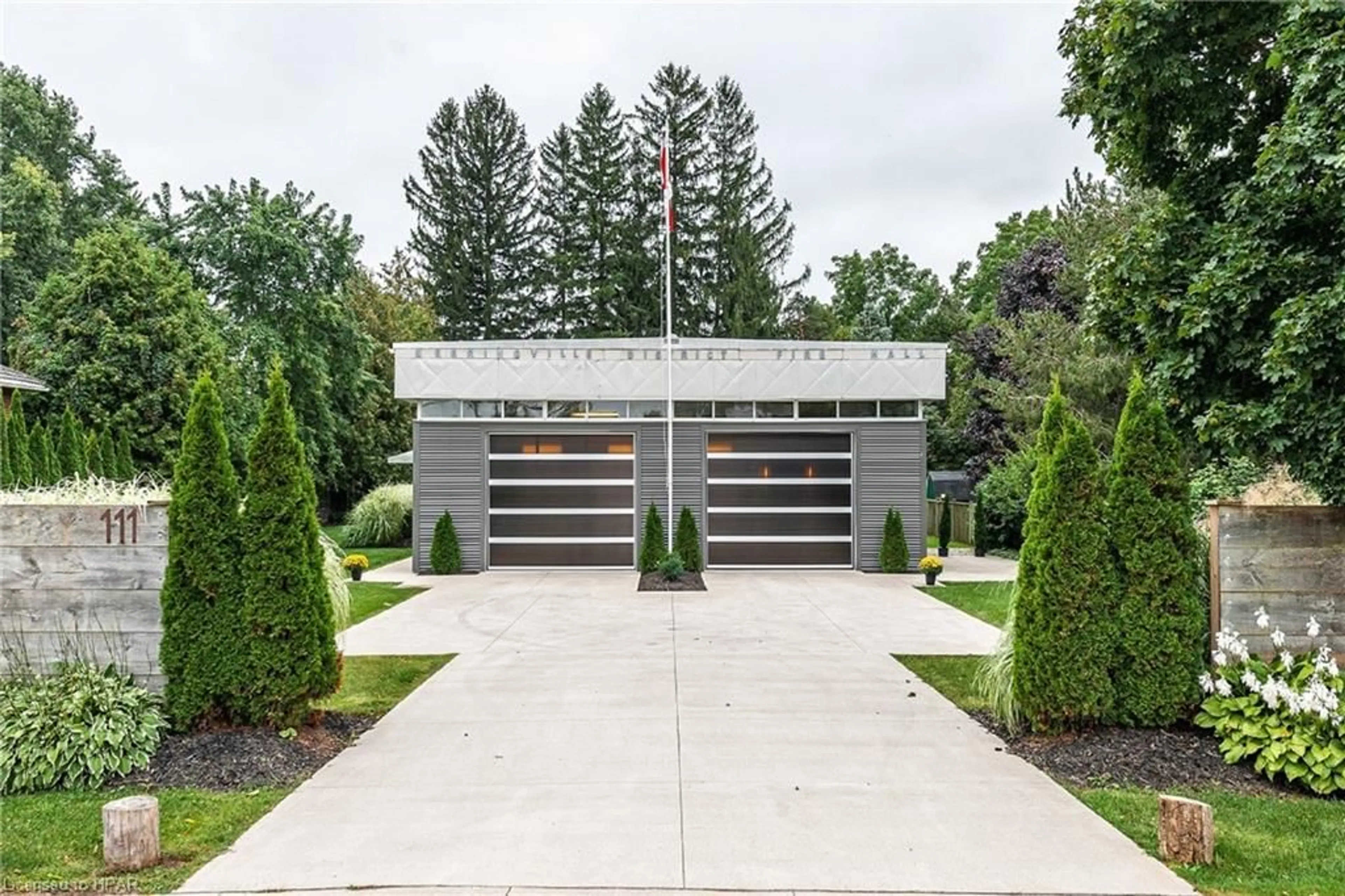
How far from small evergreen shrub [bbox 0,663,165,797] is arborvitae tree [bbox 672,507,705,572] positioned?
9.61 meters

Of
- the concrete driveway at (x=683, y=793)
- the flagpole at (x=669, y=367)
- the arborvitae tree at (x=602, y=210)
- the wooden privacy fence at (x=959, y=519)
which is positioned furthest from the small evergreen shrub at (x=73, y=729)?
the arborvitae tree at (x=602, y=210)

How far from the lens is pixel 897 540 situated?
46.9 ft

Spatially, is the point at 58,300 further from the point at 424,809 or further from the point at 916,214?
the point at 916,214

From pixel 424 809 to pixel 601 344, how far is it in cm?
1319

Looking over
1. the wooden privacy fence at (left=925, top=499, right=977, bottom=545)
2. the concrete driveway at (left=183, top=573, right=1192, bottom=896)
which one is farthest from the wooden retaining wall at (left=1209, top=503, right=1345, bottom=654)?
the wooden privacy fence at (left=925, top=499, right=977, bottom=545)

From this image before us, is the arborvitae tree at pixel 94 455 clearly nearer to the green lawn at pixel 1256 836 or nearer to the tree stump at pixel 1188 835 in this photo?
the green lawn at pixel 1256 836

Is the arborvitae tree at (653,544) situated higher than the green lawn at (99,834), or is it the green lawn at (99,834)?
the arborvitae tree at (653,544)

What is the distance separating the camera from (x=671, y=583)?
41.2ft

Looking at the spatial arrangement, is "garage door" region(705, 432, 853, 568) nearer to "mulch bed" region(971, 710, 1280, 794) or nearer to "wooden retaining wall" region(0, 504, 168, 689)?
"mulch bed" region(971, 710, 1280, 794)

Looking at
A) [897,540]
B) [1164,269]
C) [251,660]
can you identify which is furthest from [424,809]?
[897,540]

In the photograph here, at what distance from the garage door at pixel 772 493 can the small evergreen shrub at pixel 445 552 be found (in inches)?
164

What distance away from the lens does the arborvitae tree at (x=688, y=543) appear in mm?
13953

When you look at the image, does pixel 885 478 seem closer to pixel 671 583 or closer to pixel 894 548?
pixel 894 548

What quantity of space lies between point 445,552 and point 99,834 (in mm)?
10530
